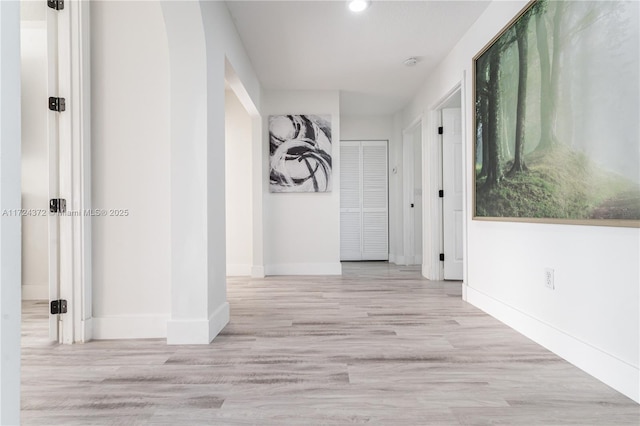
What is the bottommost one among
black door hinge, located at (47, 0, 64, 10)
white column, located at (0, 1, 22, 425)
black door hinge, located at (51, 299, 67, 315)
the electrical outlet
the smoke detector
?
black door hinge, located at (51, 299, 67, 315)

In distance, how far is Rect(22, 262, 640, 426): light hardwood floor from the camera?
142cm

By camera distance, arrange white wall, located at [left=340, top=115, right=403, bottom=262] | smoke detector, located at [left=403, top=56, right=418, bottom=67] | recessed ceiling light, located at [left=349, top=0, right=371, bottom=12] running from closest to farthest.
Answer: recessed ceiling light, located at [left=349, top=0, right=371, bottom=12] < smoke detector, located at [left=403, top=56, right=418, bottom=67] < white wall, located at [left=340, top=115, right=403, bottom=262]

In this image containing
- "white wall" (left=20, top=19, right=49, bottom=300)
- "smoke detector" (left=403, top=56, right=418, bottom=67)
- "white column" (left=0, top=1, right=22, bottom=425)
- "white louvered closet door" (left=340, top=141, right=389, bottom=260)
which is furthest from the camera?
"white louvered closet door" (left=340, top=141, right=389, bottom=260)

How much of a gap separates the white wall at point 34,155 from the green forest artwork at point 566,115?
341 cm

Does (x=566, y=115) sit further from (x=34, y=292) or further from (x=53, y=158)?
(x=34, y=292)

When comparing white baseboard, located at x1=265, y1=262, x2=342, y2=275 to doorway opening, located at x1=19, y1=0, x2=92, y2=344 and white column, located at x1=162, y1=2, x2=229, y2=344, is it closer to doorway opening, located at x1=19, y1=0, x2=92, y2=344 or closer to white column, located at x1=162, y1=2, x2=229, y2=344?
white column, located at x1=162, y1=2, x2=229, y2=344

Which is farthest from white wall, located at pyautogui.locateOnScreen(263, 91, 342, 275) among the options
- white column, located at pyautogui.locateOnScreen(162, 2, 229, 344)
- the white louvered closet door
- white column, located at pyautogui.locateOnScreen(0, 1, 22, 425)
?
white column, located at pyautogui.locateOnScreen(0, 1, 22, 425)

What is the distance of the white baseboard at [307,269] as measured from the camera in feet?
16.1

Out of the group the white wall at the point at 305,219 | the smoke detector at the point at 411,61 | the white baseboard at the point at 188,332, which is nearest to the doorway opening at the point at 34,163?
the white baseboard at the point at 188,332

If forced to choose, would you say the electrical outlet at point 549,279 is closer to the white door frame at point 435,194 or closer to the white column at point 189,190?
the white column at point 189,190

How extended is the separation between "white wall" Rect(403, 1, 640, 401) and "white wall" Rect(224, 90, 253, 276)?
9.23 feet

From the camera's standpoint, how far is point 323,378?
1.74 m

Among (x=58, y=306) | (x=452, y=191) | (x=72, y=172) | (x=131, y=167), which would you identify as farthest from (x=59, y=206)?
(x=452, y=191)

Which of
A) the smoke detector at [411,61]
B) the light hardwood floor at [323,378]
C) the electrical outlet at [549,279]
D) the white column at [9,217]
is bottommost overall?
the light hardwood floor at [323,378]
